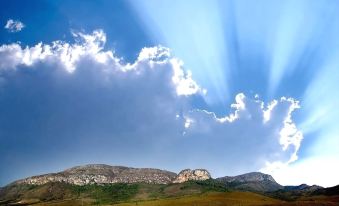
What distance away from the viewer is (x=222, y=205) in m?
153

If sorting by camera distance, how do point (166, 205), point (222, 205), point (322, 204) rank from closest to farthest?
point (322, 204)
point (222, 205)
point (166, 205)

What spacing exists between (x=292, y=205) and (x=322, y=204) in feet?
14.5

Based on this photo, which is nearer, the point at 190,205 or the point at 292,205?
the point at 292,205

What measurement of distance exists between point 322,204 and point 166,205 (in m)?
129

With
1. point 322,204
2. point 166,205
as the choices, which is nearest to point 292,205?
point 322,204

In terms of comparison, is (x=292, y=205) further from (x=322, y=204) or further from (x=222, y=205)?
(x=222, y=205)

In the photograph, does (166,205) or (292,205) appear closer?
(292,205)

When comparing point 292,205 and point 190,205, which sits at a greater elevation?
point 190,205

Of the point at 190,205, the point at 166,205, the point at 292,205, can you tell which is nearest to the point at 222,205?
the point at 190,205

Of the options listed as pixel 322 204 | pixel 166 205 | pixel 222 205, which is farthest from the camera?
pixel 166 205

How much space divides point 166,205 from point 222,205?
40652 millimetres

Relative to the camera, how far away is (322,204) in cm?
6462

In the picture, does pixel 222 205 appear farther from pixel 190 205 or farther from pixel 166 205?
pixel 166 205

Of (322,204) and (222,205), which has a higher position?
(222,205)
